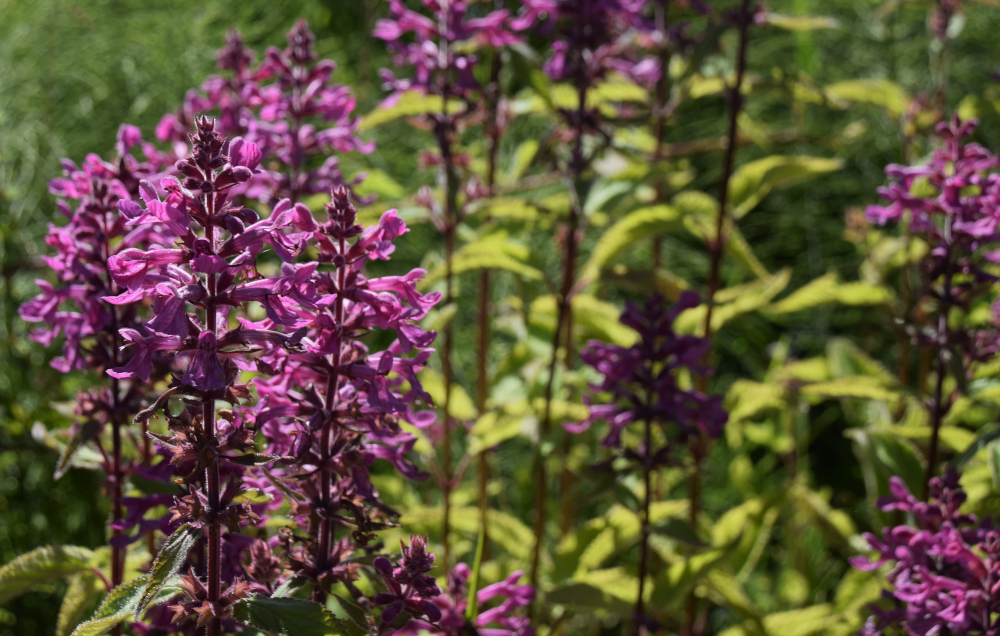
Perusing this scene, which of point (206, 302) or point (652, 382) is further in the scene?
point (652, 382)

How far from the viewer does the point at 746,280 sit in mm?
5102

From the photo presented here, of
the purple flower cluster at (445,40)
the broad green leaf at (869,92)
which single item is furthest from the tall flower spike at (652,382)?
the broad green leaf at (869,92)

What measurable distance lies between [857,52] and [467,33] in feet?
12.4

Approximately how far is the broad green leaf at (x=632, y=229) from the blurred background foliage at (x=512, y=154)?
45 cm

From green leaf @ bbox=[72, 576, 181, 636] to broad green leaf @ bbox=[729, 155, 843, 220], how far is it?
192cm

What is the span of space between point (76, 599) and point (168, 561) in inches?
28.6

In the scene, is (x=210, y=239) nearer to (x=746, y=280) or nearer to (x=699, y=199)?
(x=699, y=199)

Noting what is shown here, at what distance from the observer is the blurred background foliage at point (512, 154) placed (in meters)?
3.03

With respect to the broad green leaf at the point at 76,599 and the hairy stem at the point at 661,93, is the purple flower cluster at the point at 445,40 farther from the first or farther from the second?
the broad green leaf at the point at 76,599

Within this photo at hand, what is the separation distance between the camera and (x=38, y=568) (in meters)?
1.65

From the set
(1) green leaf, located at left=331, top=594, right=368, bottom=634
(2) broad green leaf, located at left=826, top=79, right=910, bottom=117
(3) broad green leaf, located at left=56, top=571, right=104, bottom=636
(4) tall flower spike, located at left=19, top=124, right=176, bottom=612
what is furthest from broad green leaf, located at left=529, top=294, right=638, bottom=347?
(1) green leaf, located at left=331, top=594, right=368, bottom=634

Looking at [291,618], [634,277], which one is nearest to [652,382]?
[634,277]

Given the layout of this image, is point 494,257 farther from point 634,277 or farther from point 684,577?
point 684,577

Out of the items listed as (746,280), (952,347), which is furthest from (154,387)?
(746,280)
